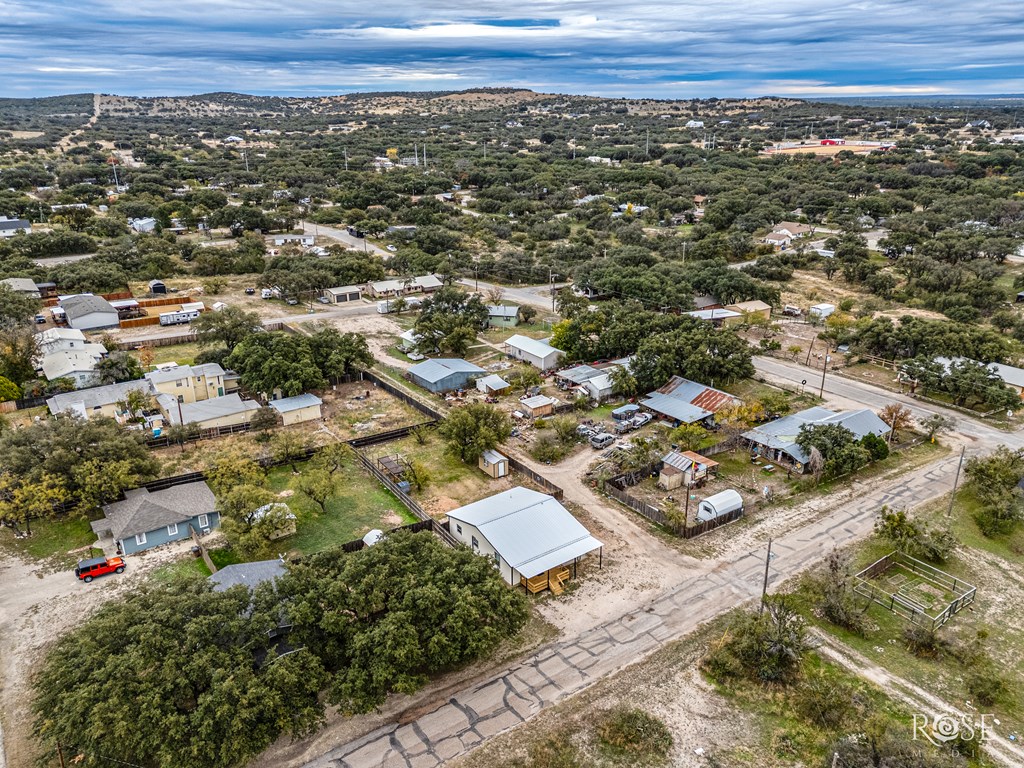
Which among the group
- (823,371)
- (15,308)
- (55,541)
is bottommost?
(55,541)

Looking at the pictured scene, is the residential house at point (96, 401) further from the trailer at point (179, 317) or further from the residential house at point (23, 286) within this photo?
the residential house at point (23, 286)

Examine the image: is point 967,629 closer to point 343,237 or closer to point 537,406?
point 537,406

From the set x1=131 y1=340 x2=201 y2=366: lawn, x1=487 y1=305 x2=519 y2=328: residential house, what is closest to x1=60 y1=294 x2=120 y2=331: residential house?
x1=131 y1=340 x2=201 y2=366: lawn

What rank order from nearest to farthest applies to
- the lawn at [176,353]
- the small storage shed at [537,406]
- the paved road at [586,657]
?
1. the paved road at [586,657]
2. the small storage shed at [537,406]
3. the lawn at [176,353]

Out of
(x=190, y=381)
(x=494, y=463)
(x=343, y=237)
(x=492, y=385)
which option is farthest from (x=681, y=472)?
(x=343, y=237)

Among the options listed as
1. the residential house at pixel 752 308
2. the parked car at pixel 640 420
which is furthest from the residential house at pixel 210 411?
the residential house at pixel 752 308
